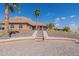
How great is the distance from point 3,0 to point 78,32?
5.71m

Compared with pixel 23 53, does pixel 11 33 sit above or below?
above

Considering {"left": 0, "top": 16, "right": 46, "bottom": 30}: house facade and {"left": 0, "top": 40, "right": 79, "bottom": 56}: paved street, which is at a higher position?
{"left": 0, "top": 16, "right": 46, "bottom": 30}: house facade

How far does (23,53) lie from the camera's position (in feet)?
25.7

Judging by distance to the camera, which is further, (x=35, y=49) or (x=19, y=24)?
(x=19, y=24)

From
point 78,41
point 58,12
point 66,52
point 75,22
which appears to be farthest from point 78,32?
point 66,52

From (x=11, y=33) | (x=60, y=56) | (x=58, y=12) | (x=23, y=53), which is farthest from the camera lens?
(x=11, y=33)

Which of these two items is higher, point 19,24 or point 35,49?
point 19,24

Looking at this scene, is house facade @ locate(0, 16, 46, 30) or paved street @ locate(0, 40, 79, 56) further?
house facade @ locate(0, 16, 46, 30)

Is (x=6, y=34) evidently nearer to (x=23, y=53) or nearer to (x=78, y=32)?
(x=23, y=53)

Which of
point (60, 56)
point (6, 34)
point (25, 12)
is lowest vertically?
point (60, 56)

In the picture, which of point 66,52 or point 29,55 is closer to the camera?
point 29,55

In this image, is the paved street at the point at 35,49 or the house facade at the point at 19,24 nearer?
the paved street at the point at 35,49

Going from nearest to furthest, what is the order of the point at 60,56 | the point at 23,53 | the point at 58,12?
the point at 60,56 → the point at 23,53 → the point at 58,12

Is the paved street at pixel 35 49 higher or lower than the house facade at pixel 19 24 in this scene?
lower
